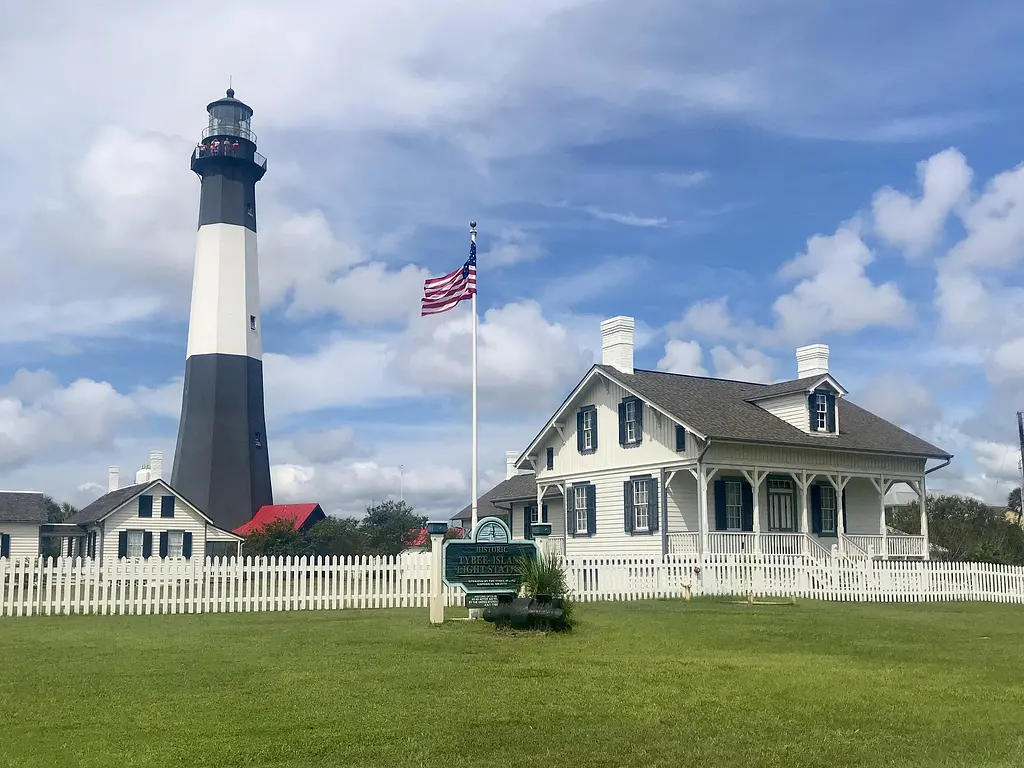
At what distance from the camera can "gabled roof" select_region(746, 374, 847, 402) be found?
29578 millimetres

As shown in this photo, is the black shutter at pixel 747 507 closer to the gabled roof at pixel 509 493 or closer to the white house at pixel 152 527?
the gabled roof at pixel 509 493

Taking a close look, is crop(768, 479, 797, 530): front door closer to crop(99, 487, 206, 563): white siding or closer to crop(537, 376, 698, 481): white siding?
crop(537, 376, 698, 481): white siding

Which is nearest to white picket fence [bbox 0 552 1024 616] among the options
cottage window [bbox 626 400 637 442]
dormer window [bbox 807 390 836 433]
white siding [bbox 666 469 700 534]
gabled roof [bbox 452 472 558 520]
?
white siding [bbox 666 469 700 534]

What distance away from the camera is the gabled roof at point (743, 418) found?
27786mm

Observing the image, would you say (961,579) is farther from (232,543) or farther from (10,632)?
(232,543)

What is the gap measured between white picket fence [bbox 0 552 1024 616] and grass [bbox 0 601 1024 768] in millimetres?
4086

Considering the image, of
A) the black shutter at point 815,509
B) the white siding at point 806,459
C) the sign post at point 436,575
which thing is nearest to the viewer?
the sign post at point 436,575

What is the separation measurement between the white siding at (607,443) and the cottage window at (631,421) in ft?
0.97

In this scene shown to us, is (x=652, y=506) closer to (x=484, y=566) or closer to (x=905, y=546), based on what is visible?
(x=905, y=546)

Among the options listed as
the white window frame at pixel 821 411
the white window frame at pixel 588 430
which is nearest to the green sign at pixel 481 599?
the white window frame at pixel 588 430

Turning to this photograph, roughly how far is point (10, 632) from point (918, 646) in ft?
40.5

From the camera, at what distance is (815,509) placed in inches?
1198

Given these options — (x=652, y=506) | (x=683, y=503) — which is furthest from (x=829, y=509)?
(x=652, y=506)

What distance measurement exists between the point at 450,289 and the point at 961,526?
30.2 meters
